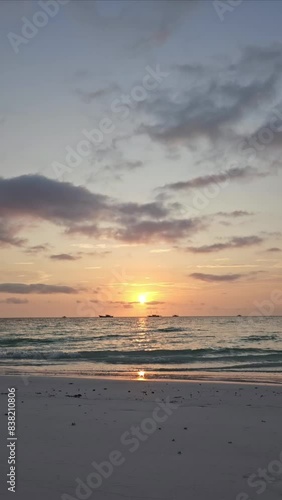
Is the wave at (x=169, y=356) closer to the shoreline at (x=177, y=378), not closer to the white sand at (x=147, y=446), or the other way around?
the shoreline at (x=177, y=378)

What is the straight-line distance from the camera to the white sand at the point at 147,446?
683cm

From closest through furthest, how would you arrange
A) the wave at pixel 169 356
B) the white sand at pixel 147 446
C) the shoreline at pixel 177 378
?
1. the white sand at pixel 147 446
2. the shoreline at pixel 177 378
3. the wave at pixel 169 356

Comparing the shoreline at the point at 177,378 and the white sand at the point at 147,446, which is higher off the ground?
the white sand at the point at 147,446

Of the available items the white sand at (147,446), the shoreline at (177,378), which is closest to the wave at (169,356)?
the shoreline at (177,378)

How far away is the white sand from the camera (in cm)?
683

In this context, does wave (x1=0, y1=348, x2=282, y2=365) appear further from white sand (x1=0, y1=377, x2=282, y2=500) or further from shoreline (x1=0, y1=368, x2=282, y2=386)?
white sand (x1=0, y1=377, x2=282, y2=500)

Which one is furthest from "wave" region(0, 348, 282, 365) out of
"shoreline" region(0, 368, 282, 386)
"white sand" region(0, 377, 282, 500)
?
"white sand" region(0, 377, 282, 500)

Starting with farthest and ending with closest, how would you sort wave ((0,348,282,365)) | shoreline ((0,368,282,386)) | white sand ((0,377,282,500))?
1. wave ((0,348,282,365))
2. shoreline ((0,368,282,386))
3. white sand ((0,377,282,500))

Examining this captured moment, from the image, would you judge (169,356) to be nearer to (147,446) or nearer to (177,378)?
(177,378)

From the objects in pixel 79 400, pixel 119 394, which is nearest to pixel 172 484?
pixel 79 400

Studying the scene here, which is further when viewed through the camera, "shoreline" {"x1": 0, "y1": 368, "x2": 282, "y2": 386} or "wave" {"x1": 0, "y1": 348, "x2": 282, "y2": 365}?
"wave" {"x1": 0, "y1": 348, "x2": 282, "y2": 365}

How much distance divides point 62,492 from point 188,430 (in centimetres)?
447

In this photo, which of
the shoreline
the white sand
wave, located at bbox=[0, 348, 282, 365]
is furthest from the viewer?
wave, located at bbox=[0, 348, 282, 365]

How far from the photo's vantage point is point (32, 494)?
649 cm
